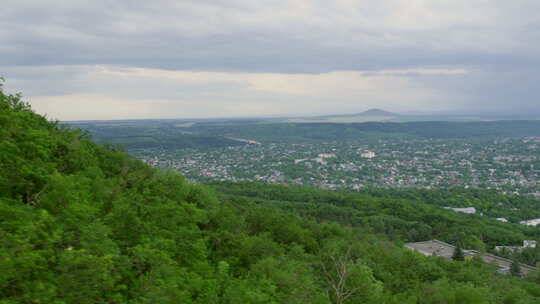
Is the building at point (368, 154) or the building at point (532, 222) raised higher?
the building at point (368, 154)

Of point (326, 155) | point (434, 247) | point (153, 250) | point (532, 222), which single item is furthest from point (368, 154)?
point (153, 250)

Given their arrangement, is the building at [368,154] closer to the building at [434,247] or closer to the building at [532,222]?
the building at [532,222]

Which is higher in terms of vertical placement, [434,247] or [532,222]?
[434,247]

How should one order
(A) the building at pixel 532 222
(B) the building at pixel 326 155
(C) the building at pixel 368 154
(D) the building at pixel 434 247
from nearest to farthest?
1. (D) the building at pixel 434 247
2. (A) the building at pixel 532 222
3. (B) the building at pixel 326 155
4. (C) the building at pixel 368 154

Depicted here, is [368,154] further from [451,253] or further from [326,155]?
[451,253]

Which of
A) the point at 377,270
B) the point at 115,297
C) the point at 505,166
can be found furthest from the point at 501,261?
the point at 505,166

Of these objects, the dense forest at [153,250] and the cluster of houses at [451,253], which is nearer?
the dense forest at [153,250]

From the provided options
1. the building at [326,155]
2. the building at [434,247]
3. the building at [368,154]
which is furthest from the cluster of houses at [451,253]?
the building at [368,154]

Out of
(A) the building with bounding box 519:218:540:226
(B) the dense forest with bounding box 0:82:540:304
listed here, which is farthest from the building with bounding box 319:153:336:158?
(B) the dense forest with bounding box 0:82:540:304
